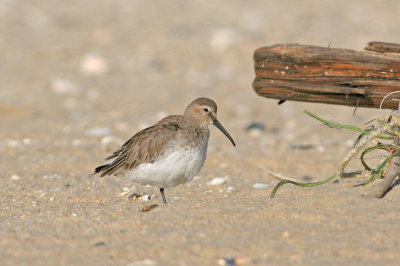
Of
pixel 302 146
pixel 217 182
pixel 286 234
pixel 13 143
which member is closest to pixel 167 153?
pixel 217 182

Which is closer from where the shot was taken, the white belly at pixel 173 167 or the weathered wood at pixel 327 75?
the weathered wood at pixel 327 75

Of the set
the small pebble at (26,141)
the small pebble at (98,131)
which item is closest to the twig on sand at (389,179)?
the small pebble at (98,131)

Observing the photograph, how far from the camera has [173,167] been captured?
6285 mm

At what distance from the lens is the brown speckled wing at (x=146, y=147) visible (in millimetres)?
6457

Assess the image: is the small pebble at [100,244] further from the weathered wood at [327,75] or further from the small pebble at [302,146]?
the small pebble at [302,146]

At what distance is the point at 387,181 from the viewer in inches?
213

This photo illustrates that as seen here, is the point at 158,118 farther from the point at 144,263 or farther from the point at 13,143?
the point at 144,263

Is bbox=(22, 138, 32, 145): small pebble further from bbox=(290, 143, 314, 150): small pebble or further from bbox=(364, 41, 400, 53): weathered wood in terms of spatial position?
bbox=(364, 41, 400, 53): weathered wood

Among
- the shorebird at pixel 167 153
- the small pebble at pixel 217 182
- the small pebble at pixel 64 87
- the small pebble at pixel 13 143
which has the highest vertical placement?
the small pebble at pixel 64 87

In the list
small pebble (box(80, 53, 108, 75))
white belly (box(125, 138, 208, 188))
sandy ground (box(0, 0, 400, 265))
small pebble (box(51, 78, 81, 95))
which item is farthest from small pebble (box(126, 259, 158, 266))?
small pebble (box(80, 53, 108, 75))

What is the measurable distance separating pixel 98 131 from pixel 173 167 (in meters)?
4.32

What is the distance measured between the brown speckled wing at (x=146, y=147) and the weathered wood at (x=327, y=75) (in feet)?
3.33

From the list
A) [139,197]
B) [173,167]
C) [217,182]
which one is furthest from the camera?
[217,182]

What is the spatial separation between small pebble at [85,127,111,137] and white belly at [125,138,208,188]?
154 inches
